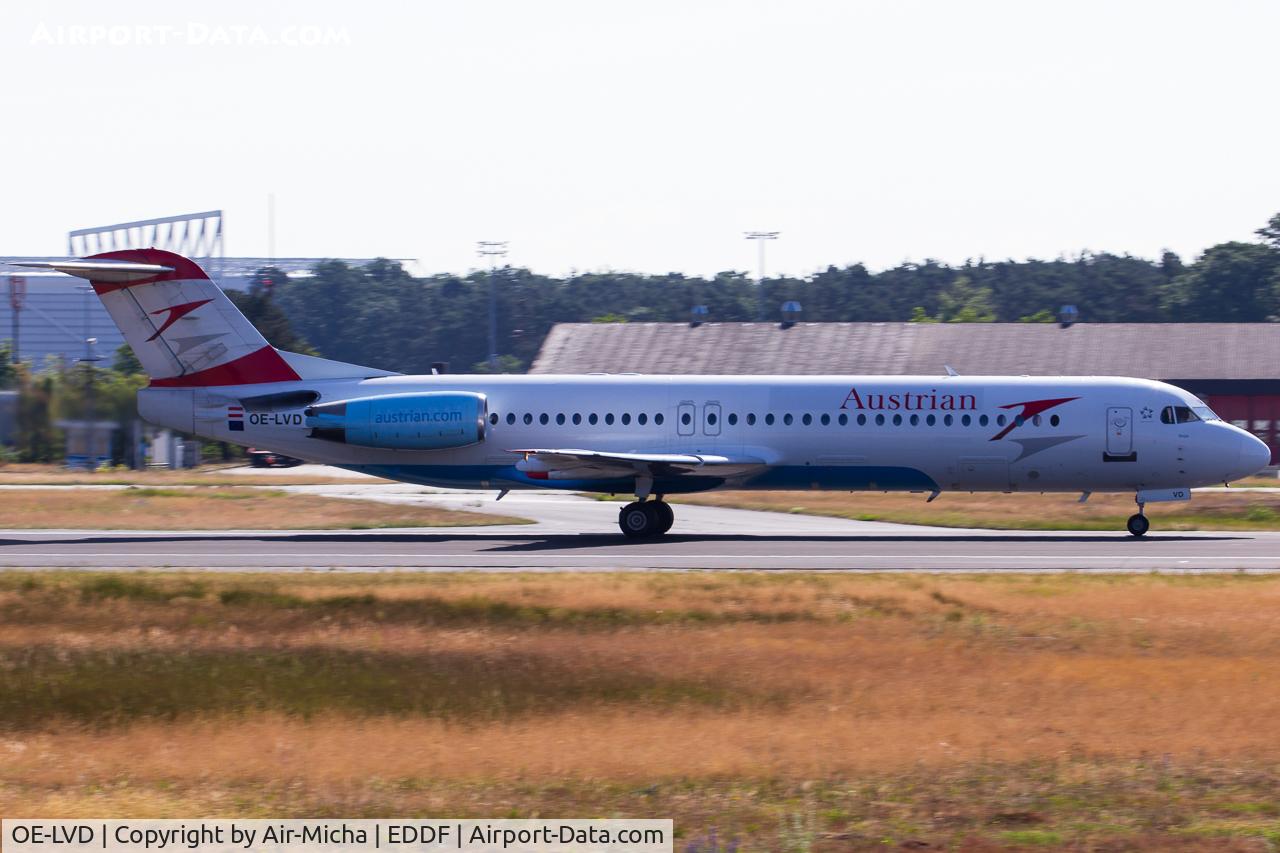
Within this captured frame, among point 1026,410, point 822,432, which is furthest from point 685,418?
point 1026,410

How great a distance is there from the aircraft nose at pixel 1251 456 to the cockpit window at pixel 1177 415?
42.6 inches

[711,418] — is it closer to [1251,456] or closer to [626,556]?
[626,556]

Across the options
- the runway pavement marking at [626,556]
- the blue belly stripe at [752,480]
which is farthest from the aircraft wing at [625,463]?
the runway pavement marking at [626,556]

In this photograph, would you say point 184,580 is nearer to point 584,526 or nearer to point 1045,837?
point 584,526

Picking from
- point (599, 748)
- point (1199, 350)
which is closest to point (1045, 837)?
point (599, 748)

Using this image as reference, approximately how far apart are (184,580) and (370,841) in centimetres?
1294

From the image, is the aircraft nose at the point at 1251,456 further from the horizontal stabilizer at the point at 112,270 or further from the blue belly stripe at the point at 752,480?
the horizontal stabilizer at the point at 112,270

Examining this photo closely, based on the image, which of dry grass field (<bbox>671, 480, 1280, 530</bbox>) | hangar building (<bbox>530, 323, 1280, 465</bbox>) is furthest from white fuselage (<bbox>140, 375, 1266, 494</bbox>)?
hangar building (<bbox>530, 323, 1280, 465</bbox>)

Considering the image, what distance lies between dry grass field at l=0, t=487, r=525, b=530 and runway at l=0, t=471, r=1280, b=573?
1.12m

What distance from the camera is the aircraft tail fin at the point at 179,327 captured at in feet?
98.4

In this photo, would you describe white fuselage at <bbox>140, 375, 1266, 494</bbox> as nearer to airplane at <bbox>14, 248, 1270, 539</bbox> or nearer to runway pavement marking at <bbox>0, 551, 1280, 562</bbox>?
airplane at <bbox>14, 248, 1270, 539</bbox>

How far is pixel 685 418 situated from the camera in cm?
2991

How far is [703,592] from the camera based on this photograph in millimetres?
19375

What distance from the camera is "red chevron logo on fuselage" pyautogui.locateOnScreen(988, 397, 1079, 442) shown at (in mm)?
→ 29391
